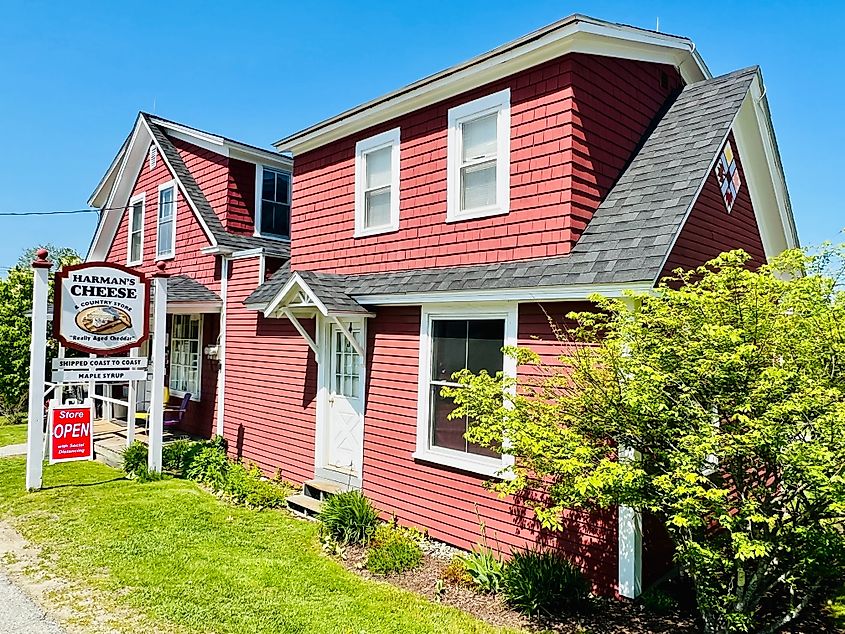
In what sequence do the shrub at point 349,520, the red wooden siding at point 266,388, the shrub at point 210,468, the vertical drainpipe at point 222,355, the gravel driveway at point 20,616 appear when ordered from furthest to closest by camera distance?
the vertical drainpipe at point 222,355 → the shrub at point 210,468 → the red wooden siding at point 266,388 → the shrub at point 349,520 → the gravel driveway at point 20,616

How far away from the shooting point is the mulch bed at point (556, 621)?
→ 5.36 meters

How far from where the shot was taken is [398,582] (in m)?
6.40

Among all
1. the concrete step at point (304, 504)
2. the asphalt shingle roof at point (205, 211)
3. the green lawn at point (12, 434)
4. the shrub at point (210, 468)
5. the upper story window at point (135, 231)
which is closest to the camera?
the concrete step at point (304, 504)

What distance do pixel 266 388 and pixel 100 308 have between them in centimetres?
303

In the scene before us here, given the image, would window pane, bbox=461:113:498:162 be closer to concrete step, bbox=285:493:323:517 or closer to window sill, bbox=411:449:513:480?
window sill, bbox=411:449:513:480

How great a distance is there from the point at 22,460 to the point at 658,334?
12910 mm

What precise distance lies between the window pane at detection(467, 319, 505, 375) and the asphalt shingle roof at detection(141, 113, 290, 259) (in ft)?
17.6

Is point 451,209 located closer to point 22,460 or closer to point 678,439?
point 678,439

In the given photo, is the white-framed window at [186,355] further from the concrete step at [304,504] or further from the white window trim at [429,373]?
the white window trim at [429,373]

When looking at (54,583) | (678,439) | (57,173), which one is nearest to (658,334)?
(678,439)

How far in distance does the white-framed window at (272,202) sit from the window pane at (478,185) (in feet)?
23.5

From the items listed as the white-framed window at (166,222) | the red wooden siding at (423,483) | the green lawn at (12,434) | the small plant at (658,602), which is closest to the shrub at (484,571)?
the red wooden siding at (423,483)

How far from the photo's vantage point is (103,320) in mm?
9984

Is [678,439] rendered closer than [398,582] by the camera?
Yes
